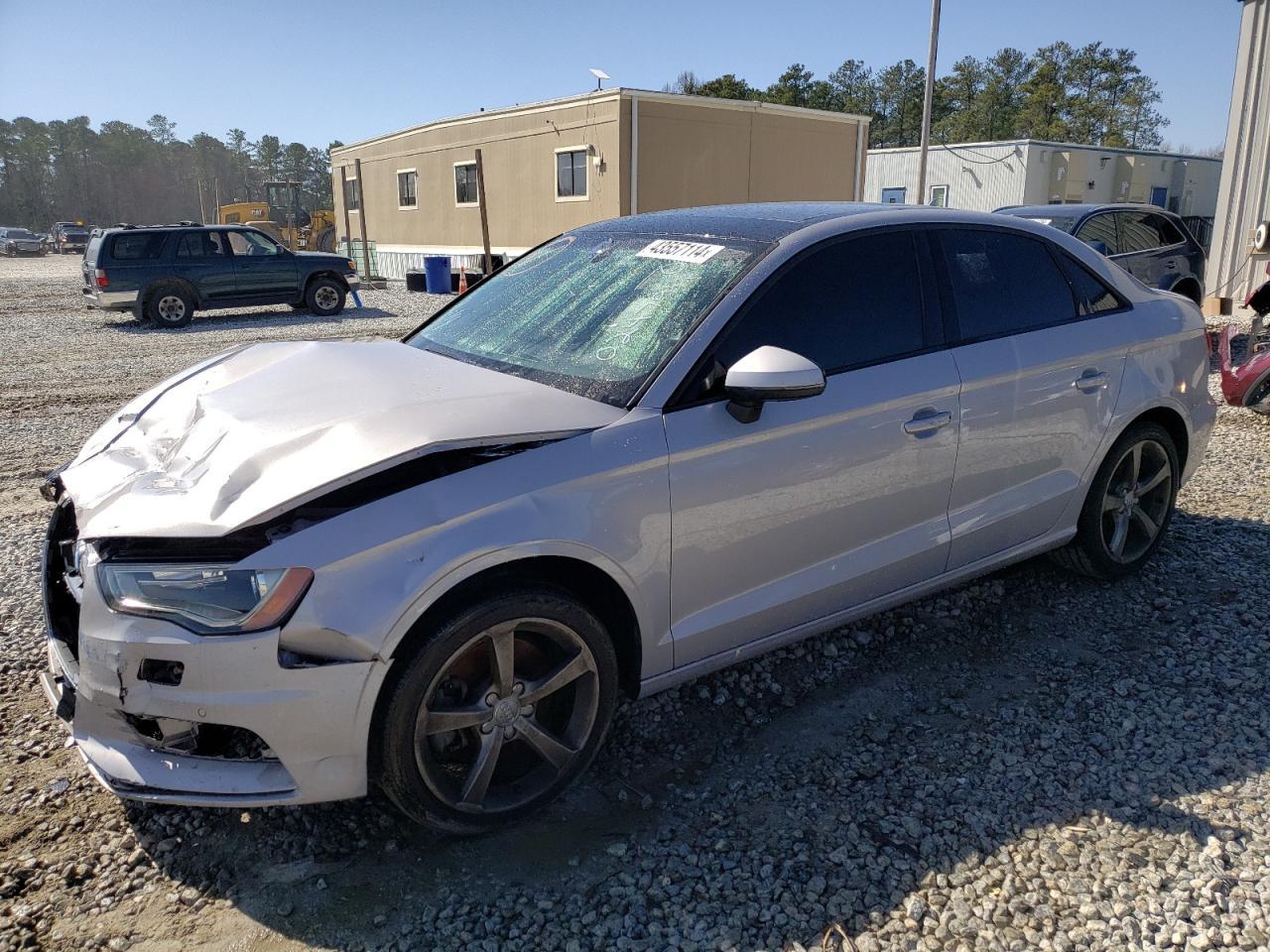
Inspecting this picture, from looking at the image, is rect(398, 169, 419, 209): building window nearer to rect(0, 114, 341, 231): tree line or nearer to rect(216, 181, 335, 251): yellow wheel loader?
rect(216, 181, 335, 251): yellow wheel loader

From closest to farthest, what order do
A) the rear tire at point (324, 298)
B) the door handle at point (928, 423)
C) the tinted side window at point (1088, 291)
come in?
the door handle at point (928, 423), the tinted side window at point (1088, 291), the rear tire at point (324, 298)

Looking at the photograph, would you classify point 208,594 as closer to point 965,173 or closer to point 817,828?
point 817,828

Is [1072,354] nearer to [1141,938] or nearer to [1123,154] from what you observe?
[1141,938]

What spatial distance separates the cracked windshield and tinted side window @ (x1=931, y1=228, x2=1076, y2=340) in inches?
36.6

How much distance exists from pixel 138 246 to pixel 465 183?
14.0 meters

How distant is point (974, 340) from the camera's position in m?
3.51

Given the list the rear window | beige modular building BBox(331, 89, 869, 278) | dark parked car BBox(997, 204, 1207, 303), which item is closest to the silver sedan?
dark parked car BBox(997, 204, 1207, 303)

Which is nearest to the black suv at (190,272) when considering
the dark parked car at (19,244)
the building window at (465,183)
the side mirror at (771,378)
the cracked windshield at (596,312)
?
the building window at (465,183)

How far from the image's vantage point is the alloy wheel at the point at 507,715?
2510mm

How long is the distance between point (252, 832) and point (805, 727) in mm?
1830

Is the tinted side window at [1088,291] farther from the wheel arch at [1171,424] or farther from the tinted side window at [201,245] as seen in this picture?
the tinted side window at [201,245]

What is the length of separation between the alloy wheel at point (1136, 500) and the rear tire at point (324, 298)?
15968 mm

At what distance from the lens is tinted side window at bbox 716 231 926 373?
3041mm

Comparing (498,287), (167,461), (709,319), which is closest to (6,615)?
(167,461)
